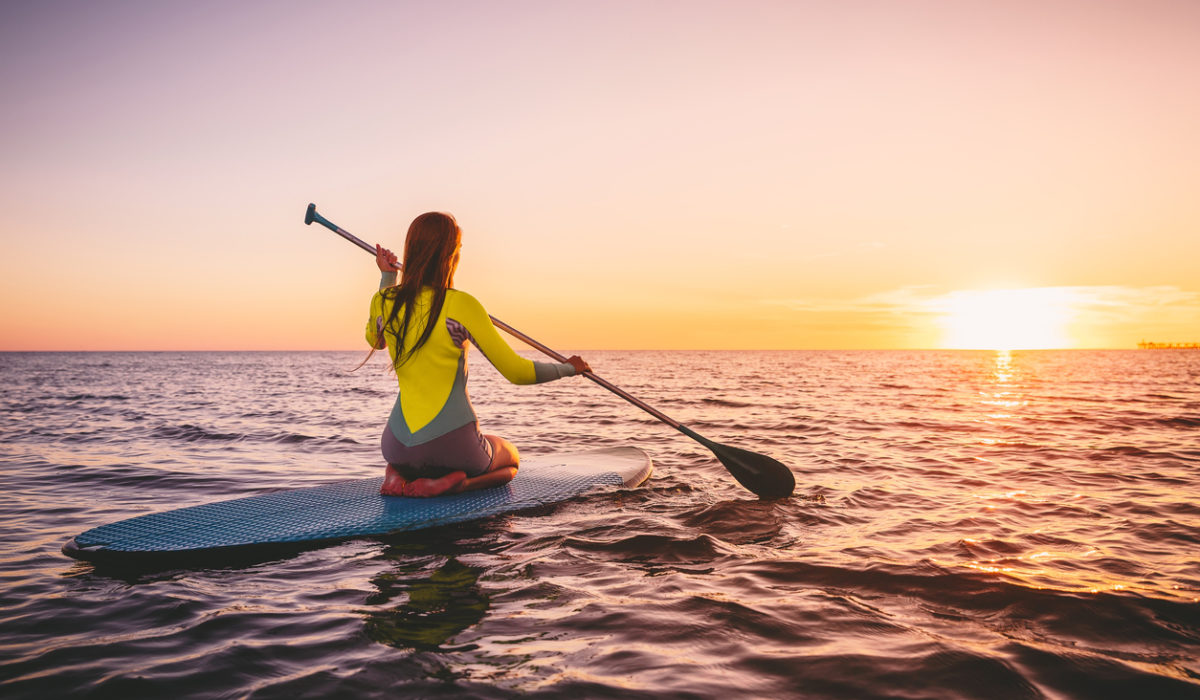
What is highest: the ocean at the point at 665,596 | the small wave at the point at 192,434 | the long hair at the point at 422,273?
the long hair at the point at 422,273

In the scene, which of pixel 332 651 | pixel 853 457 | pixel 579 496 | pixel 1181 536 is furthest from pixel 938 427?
pixel 332 651

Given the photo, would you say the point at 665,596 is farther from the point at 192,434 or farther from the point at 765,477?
the point at 192,434

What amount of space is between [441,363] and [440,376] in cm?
9

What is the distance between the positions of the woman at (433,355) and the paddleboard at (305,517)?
13.5 inches

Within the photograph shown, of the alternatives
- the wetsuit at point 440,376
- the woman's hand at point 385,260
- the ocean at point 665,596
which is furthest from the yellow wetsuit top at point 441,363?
the ocean at point 665,596

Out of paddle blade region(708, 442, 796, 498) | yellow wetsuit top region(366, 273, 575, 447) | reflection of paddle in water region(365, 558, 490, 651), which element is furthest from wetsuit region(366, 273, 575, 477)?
paddle blade region(708, 442, 796, 498)

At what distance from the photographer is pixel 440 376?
4.56 metres

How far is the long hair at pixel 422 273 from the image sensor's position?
441cm

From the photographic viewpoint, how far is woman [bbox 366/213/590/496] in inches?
174

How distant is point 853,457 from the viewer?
339 inches

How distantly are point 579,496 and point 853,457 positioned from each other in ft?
15.0

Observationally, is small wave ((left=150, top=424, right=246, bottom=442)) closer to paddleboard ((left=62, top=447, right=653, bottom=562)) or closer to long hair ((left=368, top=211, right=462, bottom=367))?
paddleboard ((left=62, top=447, right=653, bottom=562))

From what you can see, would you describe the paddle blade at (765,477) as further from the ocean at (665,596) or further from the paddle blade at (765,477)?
the ocean at (665,596)

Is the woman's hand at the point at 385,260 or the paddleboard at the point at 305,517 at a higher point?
the woman's hand at the point at 385,260
